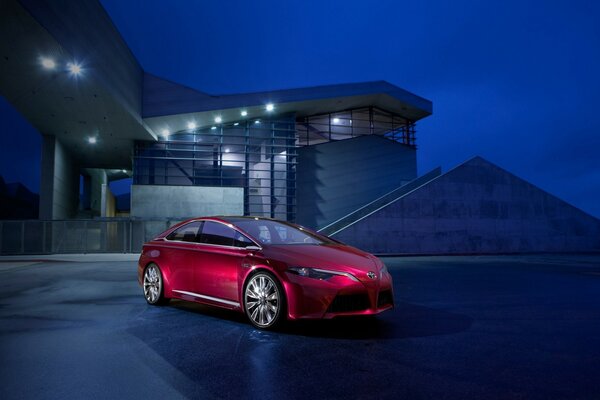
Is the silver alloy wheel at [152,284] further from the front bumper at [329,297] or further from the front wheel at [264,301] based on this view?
the front bumper at [329,297]

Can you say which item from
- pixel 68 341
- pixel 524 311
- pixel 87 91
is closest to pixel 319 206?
pixel 87 91

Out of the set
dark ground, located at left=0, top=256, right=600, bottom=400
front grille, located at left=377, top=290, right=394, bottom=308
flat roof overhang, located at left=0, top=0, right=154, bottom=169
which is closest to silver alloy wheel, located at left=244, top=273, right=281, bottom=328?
dark ground, located at left=0, top=256, right=600, bottom=400

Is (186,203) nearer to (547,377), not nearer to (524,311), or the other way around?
(524,311)

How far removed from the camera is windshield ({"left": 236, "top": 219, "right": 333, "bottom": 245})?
6.30 m

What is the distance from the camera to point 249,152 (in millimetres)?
33094

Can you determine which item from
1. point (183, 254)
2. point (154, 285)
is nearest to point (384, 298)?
point (183, 254)

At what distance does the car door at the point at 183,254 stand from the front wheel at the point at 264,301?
131 cm

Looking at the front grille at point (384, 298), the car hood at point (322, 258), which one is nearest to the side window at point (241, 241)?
the car hood at point (322, 258)

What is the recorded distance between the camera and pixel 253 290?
5648 mm

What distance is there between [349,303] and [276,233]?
1825 mm

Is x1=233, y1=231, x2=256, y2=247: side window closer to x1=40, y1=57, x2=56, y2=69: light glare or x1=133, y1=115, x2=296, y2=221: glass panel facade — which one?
x1=40, y1=57, x2=56, y2=69: light glare

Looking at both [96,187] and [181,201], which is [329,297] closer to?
[181,201]

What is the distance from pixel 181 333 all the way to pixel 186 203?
24.0 m

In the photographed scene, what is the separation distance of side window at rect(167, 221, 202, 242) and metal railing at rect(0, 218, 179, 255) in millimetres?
19385
